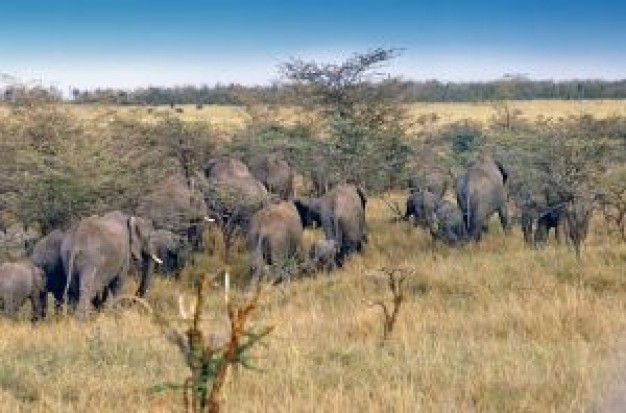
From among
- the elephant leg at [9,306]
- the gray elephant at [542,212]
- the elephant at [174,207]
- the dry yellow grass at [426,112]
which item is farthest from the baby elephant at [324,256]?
the dry yellow grass at [426,112]

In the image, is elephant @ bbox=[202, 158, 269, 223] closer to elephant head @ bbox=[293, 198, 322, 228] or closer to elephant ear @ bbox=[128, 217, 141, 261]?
elephant head @ bbox=[293, 198, 322, 228]

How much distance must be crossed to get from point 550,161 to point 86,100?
12.4m

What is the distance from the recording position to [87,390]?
271 inches

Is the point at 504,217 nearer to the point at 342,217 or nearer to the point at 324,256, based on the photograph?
the point at 342,217

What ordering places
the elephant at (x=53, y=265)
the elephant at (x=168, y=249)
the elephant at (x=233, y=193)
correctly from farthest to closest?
the elephant at (x=233, y=193) → the elephant at (x=168, y=249) → the elephant at (x=53, y=265)

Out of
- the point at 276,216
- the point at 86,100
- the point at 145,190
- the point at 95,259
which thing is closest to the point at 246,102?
the point at 86,100

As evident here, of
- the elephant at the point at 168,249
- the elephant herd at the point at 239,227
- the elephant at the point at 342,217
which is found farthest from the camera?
the elephant at the point at 342,217

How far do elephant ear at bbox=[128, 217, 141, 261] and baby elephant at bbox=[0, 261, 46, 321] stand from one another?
154 cm

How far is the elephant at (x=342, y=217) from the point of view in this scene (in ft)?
55.1

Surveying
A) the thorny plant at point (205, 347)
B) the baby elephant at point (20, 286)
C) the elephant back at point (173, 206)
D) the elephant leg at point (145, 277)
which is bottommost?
the elephant leg at point (145, 277)

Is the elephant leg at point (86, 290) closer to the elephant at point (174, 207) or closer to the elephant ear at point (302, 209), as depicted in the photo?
the elephant at point (174, 207)

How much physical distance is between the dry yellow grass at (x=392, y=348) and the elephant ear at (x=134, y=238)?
2.53 feet

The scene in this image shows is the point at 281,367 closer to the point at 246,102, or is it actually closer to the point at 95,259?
the point at 95,259

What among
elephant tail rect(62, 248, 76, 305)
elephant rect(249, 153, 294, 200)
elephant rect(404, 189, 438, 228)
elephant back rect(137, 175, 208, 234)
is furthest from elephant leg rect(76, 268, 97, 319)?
elephant rect(249, 153, 294, 200)
